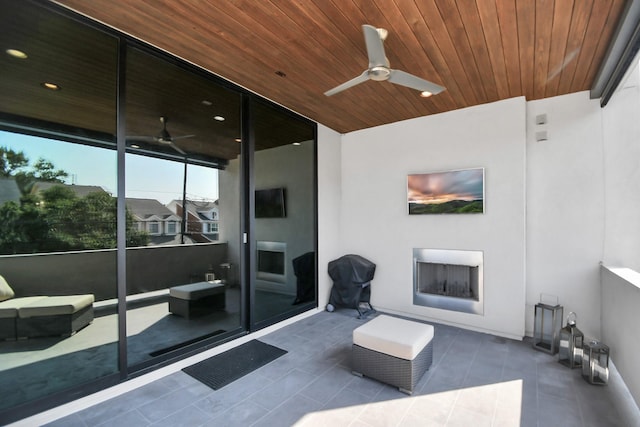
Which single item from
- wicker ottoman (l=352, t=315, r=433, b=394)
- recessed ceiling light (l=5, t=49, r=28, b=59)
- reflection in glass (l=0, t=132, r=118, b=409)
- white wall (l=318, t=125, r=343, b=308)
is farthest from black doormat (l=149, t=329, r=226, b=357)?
recessed ceiling light (l=5, t=49, r=28, b=59)

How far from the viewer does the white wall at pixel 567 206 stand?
125 inches

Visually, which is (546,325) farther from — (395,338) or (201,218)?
(201,218)

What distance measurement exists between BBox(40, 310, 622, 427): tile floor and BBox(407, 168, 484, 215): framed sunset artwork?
180cm

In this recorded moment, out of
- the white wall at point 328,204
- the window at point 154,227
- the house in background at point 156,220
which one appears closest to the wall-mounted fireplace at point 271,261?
the white wall at point 328,204

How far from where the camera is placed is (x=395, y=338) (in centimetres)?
247

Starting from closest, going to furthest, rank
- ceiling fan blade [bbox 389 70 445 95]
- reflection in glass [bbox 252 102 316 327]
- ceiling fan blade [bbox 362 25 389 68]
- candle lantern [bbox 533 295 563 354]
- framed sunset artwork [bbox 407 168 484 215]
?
ceiling fan blade [bbox 362 25 389 68]
ceiling fan blade [bbox 389 70 445 95]
candle lantern [bbox 533 295 563 354]
reflection in glass [bbox 252 102 316 327]
framed sunset artwork [bbox 407 168 484 215]

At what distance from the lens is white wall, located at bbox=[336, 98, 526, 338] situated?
137 inches

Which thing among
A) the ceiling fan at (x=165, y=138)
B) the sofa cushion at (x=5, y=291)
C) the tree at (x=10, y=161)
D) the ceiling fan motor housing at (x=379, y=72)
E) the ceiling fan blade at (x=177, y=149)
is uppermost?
the ceiling fan motor housing at (x=379, y=72)

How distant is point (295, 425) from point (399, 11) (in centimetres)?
301

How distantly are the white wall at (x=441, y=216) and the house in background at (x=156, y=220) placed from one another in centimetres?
246

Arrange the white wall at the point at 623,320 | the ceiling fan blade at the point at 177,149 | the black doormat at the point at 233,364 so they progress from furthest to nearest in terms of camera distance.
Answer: the ceiling fan blade at the point at 177,149 < the black doormat at the point at 233,364 < the white wall at the point at 623,320

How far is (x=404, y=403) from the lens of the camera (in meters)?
2.21

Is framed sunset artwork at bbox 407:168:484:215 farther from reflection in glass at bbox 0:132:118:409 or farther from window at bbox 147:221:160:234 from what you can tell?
reflection in glass at bbox 0:132:118:409

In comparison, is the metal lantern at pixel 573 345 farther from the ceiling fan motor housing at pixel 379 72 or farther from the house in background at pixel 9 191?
the house in background at pixel 9 191
